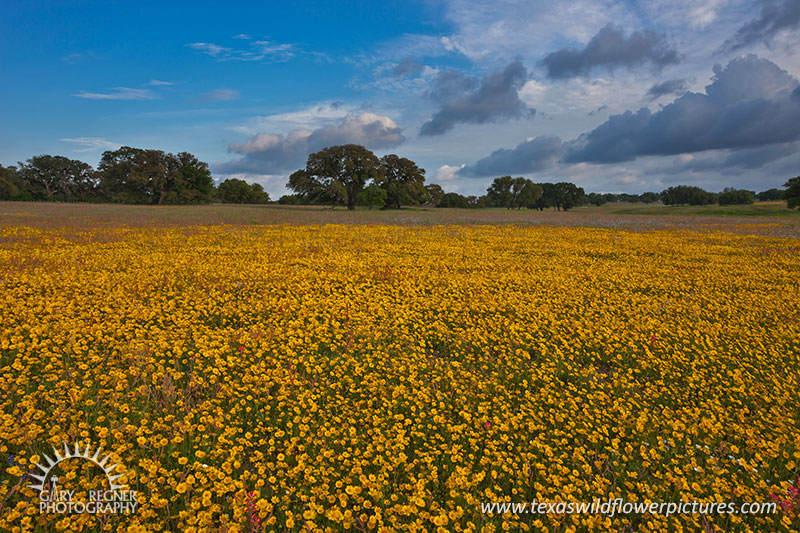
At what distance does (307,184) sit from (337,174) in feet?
24.6

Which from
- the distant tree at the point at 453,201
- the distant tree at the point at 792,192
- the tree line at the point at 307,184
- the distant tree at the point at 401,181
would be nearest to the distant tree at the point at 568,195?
the tree line at the point at 307,184

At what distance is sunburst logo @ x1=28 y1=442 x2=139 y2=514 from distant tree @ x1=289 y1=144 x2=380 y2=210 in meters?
67.0

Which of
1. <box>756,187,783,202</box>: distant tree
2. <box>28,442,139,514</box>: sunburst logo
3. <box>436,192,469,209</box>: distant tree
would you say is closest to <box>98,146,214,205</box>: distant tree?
<box>436,192,469,209</box>: distant tree

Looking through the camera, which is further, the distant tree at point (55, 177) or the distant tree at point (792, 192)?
the distant tree at point (55, 177)

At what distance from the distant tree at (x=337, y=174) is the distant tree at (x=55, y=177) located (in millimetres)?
75400

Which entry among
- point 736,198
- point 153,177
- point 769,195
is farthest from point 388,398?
point 769,195

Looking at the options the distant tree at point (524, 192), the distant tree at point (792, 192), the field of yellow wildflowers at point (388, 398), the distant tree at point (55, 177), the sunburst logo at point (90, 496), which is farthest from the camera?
the distant tree at point (524, 192)

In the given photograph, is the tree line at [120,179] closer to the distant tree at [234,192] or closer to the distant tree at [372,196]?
the distant tree at [234,192]

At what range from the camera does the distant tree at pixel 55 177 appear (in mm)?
102875

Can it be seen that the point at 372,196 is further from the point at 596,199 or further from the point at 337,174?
the point at 596,199

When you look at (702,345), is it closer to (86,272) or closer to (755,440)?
(755,440)

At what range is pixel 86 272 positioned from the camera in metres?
11.3

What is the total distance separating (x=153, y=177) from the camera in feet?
279

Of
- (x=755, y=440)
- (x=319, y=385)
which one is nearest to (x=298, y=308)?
(x=319, y=385)
